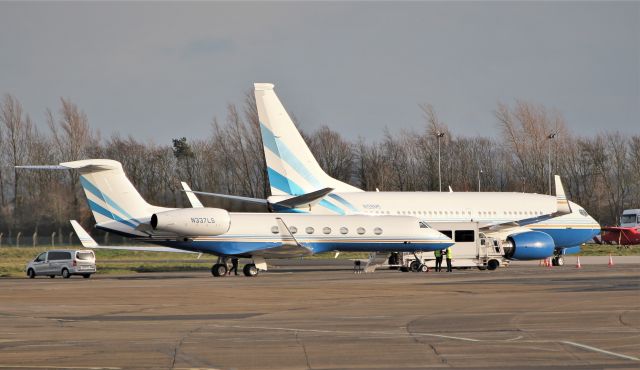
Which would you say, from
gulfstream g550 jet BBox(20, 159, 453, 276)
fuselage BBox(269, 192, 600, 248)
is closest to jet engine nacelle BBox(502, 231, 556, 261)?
fuselage BBox(269, 192, 600, 248)

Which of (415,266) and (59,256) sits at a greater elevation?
(59,256)

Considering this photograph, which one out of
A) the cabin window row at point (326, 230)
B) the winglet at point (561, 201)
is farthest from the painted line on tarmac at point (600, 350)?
the winglet at point (561, 201)

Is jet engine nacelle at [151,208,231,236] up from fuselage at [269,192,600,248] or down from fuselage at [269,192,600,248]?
down

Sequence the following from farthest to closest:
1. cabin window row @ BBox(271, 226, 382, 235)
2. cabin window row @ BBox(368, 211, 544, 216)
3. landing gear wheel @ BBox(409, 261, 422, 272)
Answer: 1. cabin window row @ BBox(368, 211, 544, 216)
2. landing gear wheel @ BBox(409, 261, 422, 272)
3. cabin window row @ BBox(271, 226, 382, 235)

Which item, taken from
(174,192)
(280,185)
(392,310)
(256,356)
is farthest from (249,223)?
(174,192)

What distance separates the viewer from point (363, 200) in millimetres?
52438

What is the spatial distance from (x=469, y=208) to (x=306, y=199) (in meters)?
9.37

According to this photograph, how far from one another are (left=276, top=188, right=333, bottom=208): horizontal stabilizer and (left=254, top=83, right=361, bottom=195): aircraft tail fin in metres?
1.22

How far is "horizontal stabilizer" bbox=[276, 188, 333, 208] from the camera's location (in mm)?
50156

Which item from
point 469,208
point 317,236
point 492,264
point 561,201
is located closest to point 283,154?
point 317,236

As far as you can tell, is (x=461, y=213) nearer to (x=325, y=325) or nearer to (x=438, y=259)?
(x=438, y=259)

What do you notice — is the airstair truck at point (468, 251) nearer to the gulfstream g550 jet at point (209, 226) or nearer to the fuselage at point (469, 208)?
the fuselage at point (469, 208)

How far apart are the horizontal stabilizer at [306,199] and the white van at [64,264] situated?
9552 millimetres

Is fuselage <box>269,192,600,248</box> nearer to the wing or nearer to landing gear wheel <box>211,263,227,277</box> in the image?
the wing
